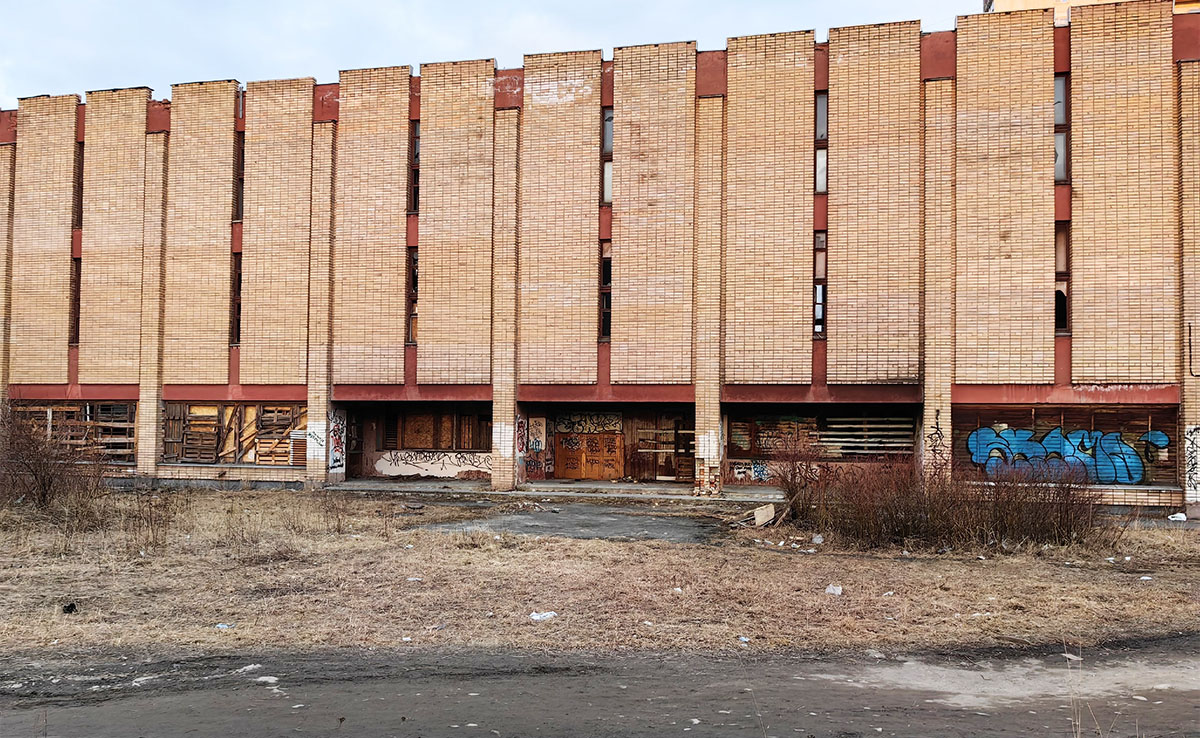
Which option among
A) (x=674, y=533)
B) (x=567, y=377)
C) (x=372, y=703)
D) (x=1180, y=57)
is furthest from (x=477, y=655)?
(x=1180, y=57)

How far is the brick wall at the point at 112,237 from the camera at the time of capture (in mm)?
24609

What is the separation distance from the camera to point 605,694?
6066 millimetres

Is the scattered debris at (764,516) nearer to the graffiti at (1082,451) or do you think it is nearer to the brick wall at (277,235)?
the graffiti at (1082,451)

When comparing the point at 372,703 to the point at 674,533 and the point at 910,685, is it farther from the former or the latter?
the point at 674,533

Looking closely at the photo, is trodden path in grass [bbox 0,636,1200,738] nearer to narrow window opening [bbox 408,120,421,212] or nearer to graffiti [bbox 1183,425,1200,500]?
graffiti [bbox 1183,425,1200,500]

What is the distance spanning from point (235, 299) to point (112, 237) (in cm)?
431

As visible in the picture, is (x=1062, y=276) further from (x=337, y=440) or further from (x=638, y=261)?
(x=337, y=440)

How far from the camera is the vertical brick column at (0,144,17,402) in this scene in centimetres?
2545

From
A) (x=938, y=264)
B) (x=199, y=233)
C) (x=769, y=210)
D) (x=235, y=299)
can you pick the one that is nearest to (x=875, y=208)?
(x=938, y=264)

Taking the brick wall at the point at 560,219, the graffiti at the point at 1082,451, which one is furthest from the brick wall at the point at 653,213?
the graffiti at the point at 1082,451

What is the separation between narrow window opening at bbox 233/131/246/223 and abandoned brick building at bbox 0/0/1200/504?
123mm

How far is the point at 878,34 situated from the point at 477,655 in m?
19.0

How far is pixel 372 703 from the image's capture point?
19.2ft

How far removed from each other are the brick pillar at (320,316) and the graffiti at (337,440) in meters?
0.03
